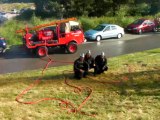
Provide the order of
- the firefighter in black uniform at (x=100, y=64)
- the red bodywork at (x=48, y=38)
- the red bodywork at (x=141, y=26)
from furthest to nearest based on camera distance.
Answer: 1. the red bodywork at (x=141, y=26)
2. the red bodywork at (x=48, y=38)
3. the firefighter in black uniform at (x=100, y=64)

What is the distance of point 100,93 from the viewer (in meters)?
14.1

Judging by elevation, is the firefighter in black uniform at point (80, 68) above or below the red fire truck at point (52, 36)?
below

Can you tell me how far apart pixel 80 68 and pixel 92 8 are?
2611cm

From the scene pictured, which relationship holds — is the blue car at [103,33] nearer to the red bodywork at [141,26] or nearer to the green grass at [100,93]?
the red bodywork at [141,26]

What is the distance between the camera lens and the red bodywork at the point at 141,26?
1243 inches

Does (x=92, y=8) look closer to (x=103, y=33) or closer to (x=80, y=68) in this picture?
(x=103, y=33)

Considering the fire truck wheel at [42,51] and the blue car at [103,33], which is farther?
the blue car at [103,33]

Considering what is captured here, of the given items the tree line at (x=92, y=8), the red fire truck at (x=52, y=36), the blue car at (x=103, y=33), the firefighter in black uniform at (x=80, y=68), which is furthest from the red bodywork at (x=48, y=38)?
the tree line at (x=92, y=8)

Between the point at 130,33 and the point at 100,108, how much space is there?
2033 centimetres

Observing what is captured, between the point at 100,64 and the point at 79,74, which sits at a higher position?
the point at 100,64

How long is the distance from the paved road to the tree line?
33.8 feet

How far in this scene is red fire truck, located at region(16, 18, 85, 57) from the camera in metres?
22.1

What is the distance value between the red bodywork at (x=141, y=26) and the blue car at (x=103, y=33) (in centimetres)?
271

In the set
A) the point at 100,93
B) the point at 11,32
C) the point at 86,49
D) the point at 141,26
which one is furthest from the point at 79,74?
the point at 141,26
